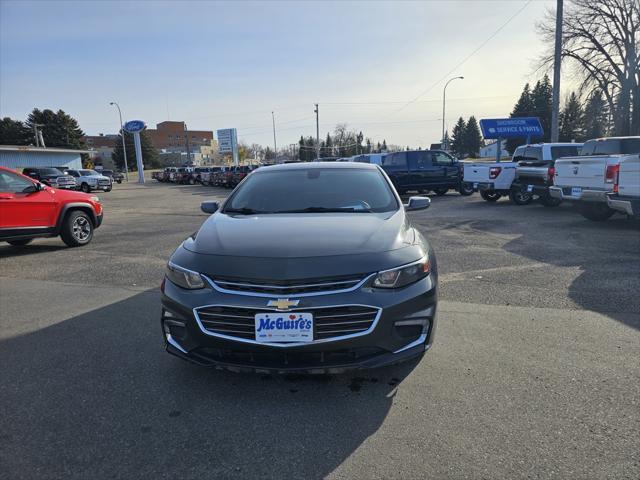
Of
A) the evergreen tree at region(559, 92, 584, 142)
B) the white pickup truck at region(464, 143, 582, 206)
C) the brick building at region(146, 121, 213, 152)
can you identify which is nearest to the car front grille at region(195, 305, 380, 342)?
the white pickup truck at region(464, 143, 582, 206)

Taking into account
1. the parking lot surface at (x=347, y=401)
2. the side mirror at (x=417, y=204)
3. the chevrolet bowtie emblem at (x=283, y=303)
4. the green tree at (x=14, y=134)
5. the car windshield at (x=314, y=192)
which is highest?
the green tree at (x=14, y=134)

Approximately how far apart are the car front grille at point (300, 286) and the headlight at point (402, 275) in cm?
13

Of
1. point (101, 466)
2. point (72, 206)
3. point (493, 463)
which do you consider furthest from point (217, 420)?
point (72, 206)

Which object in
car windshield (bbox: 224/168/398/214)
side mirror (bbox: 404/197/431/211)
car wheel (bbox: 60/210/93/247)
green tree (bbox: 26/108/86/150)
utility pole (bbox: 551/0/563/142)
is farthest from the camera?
green tree (bbox: 26/108/86/150)

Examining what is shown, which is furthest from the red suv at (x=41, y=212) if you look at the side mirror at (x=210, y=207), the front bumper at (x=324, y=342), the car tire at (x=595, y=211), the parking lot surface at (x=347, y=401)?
the car tire at (x=595, y=211)

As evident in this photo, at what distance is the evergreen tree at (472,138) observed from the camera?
99.1 m

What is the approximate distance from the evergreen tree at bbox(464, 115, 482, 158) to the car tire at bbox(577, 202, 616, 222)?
93.7m

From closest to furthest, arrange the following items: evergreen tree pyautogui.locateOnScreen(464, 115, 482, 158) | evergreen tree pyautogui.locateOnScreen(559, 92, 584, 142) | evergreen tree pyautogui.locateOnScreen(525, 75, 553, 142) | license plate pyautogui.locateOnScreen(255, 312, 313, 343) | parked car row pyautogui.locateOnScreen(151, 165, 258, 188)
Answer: license plate pyautogui.locateOnScreen(255, 312, 313, 343), parked car row pyautogui.locateOnScreen(151, 165, 258, 188), evergreen tree pyautogui.locateOnScreen(559, 92, 584, 142), evergreen tree pyautogui.locateOnScreen(525, 75, 553, 142), evergreen tree pyautogui.locateOnScreen(464, 115, 482, 158)

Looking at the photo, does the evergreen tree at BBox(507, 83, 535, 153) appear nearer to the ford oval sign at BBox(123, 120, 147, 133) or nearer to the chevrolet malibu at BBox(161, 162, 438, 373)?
the ford oval sign at BBox(123, 120, 147, 133)

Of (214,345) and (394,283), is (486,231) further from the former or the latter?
(214,345)

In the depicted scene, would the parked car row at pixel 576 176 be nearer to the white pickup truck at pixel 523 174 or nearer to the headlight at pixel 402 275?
the white pickup truck at pixel 523 174

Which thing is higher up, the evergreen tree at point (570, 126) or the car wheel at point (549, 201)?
the evergreen tree at point (570, 126)

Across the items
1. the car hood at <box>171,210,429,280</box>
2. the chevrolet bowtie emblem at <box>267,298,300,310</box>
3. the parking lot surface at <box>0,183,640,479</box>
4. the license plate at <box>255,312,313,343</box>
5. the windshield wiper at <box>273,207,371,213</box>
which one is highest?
the windshield wiper at <box>273,207,371,213</box>

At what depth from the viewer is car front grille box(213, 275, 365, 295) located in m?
2.71
